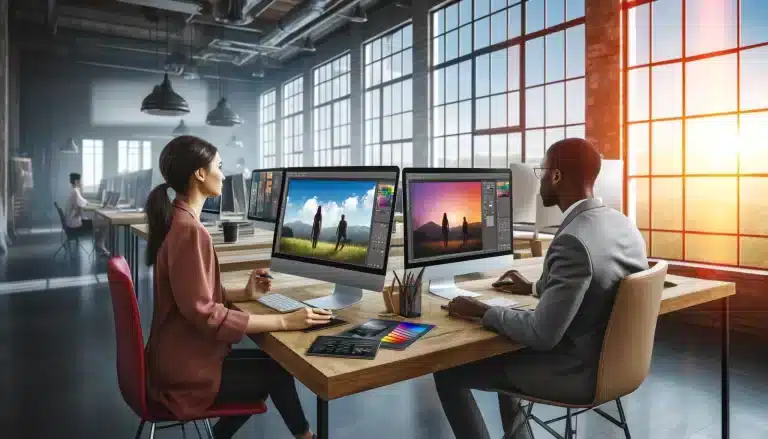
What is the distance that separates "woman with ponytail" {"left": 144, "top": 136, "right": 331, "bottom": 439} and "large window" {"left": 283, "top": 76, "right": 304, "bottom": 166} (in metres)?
10.9

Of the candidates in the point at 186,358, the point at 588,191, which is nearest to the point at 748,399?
the point at 588,191

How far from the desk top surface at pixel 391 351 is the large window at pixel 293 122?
10.9 m

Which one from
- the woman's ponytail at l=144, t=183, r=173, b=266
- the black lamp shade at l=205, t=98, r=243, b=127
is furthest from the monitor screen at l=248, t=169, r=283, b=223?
the black lamp shade at l=205, t=98, r=243, b=127

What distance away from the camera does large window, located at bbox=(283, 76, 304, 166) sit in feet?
41.1

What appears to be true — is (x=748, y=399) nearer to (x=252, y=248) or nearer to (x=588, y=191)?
(x=588, y=191)

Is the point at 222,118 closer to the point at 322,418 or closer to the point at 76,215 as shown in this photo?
the point at 76,215

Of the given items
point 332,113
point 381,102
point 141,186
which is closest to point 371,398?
point 141,186

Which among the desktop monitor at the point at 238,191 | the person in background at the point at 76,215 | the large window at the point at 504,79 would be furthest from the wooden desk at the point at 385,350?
the person in background at the point at 76,215

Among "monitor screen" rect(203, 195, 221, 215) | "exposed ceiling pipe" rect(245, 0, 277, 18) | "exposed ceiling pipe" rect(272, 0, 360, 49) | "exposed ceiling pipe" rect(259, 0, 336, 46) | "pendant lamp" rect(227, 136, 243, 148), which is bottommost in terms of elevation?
"monitor screen" rect(203, 195, 221, 215)

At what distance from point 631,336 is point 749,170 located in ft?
11.4

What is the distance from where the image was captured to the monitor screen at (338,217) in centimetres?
173

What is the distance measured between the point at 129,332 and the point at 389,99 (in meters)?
7.99

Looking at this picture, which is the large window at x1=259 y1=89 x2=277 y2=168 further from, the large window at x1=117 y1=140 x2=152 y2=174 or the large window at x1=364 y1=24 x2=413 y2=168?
the large window at x1=364 y1=24 x2=413 y2=168

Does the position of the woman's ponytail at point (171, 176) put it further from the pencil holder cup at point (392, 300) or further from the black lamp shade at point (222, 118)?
the black lamp shade at point (222, 118)
